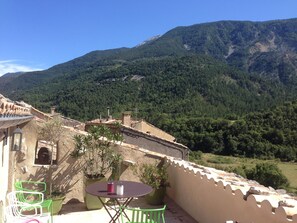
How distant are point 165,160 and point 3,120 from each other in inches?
190

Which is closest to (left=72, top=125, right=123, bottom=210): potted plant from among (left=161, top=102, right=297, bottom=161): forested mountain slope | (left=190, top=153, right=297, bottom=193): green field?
(left=190, top=153, right=297, bottom=193): green field

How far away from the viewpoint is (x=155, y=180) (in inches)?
303

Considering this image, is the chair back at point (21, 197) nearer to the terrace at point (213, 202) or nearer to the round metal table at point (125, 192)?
the terrace at point (213, 202)

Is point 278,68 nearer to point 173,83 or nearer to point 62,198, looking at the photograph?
point 173,83

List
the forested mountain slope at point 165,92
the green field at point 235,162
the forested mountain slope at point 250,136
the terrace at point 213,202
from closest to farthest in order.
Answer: the terrace at point 213,202, the green field at point 235,162, the forested mountain slope at point 250,136, the forested mountain slope at point 165,92

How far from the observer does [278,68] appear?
131 metres

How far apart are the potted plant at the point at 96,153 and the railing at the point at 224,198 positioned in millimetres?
1571

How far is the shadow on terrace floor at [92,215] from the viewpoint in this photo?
665 centimetres

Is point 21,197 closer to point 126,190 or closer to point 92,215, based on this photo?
point 92,215

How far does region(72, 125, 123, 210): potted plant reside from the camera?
764 cm

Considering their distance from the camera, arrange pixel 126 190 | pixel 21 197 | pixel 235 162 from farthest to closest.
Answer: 1. pixel 235 162
2. pixel 21 197
3. pixel 126 190

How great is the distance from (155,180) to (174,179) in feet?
1.93

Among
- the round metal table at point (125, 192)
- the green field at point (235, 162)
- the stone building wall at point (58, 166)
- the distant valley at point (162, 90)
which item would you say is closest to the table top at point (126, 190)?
the round metal table at point (125, 192)

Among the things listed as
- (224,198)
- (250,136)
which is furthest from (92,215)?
(250,136)
